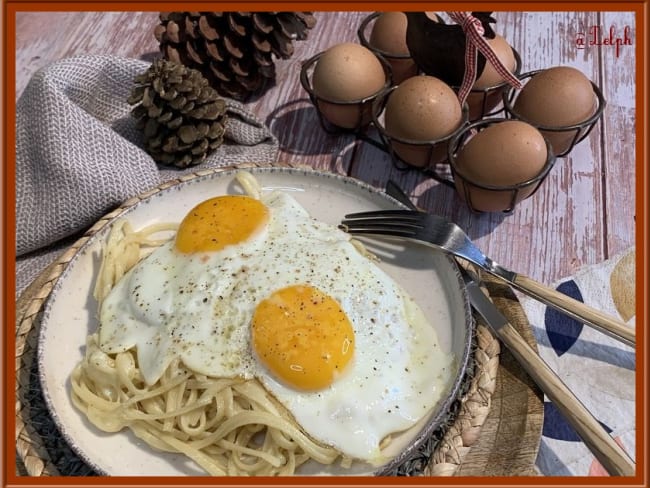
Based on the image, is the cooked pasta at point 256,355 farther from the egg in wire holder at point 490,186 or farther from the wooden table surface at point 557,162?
the wooden table surface at point 557,162

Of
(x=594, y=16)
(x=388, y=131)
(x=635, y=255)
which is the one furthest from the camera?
(x=594, y=16)

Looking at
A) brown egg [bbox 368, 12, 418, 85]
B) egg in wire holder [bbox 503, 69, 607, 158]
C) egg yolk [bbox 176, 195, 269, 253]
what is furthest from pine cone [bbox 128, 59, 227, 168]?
egg in wire holder [bbox 503, 69, 607, 158]

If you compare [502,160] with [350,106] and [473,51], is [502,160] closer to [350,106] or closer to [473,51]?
[473,51]

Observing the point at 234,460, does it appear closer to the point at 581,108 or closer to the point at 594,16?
the point at 581,108

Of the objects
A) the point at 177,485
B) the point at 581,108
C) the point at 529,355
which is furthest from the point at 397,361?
the point at 581,108

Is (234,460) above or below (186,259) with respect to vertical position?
below

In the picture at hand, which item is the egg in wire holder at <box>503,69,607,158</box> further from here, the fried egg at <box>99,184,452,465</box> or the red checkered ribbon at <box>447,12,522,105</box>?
the fried egg at <box>99,184,452,465</box>
